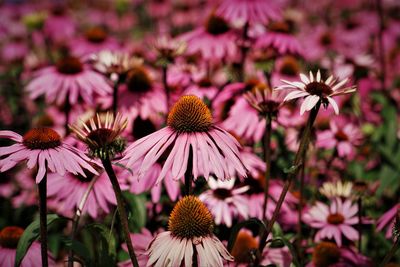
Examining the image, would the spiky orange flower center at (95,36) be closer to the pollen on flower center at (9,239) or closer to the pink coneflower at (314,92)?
the pollen on flower center at (9,239)

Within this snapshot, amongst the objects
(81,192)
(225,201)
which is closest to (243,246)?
(225,201)

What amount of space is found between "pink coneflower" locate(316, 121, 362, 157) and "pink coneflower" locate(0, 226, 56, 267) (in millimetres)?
1081

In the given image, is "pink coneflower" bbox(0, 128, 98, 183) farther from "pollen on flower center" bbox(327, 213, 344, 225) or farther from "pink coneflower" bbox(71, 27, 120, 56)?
"pink coneflower" bbox(71, 27, 120, 56)

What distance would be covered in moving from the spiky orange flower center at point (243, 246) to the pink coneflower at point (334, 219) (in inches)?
8.2

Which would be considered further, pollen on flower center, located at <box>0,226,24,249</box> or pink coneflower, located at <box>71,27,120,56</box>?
pink coneflower, located at <box>71,27,120,56</box>

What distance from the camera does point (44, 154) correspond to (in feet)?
3.65

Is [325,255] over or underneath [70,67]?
underneath

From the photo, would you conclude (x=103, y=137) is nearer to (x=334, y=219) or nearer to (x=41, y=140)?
(x=41, y=140)

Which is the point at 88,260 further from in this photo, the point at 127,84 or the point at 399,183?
the point at 399,183

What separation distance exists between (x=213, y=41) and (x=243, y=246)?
103 cm

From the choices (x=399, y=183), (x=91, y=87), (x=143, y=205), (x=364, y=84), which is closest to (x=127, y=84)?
(x=91, y=87)

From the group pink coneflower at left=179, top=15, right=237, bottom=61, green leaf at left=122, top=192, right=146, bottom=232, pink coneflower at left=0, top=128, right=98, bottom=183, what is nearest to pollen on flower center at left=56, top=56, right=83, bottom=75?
pink coneflower at left=179, top=15, right=237, bottom=61

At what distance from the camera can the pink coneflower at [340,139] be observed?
6.29 feet

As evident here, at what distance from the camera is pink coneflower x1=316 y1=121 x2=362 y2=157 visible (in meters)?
1.92
